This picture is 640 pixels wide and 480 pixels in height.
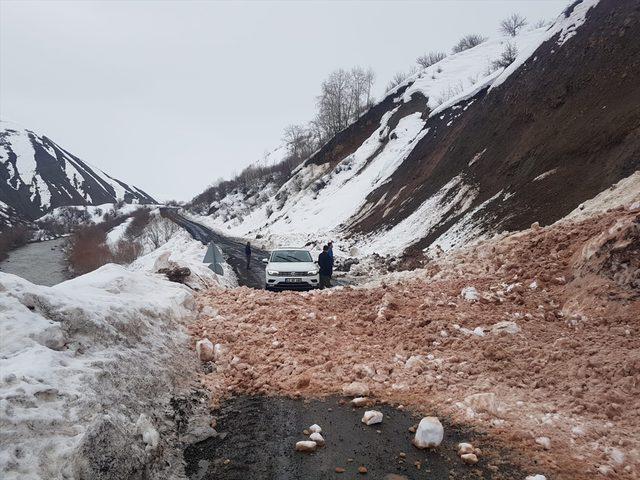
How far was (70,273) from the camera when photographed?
164 ft

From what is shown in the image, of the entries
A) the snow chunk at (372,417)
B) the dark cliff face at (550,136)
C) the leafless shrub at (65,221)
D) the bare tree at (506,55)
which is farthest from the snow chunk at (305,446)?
the leafless shrub at (65,221)

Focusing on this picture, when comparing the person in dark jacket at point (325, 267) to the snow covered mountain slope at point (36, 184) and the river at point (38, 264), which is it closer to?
the river at point (38, 264)

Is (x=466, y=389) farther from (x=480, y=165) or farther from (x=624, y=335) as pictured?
(x=480, y=165)

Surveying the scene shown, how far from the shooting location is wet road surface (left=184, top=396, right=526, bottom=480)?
3578 millimetres

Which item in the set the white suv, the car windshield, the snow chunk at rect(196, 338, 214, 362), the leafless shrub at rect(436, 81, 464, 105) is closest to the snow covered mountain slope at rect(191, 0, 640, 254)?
the leafless shrub at rect(436, 81, 464, 105)

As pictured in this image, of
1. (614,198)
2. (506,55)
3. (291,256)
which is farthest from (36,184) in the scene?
(614,198)

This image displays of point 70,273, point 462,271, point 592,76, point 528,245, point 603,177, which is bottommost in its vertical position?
point 70,273

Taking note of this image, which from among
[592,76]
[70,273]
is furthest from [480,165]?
[70,273]

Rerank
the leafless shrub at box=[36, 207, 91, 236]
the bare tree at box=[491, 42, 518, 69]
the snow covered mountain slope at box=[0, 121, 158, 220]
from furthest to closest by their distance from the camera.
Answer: the snow covered mountain slope at box=[0, 121, 158, 220]
the leafless shrub at box=[36, 207, 91, 236]
the bare tree at box=[491, 42, 518, 69]

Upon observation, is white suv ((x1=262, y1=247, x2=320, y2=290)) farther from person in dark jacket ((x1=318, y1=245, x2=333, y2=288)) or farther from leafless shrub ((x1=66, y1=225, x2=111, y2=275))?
leafless shrub ((x1=66, y1=225, x2=111, y2=275))

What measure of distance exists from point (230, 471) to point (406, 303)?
4.78m

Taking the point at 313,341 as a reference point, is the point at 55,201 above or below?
above

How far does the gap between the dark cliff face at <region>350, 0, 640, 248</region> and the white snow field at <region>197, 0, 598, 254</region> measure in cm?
80

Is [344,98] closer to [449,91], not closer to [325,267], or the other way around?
[449,91]
